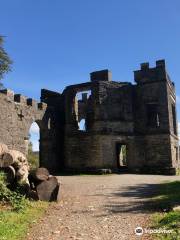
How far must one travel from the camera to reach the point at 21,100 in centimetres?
2045

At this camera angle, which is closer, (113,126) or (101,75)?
(113,126)

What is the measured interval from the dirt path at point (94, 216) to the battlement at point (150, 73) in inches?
507

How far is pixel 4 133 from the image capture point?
18703 millimetres

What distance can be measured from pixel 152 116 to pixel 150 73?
10.3ft

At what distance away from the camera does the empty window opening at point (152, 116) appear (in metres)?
24.6

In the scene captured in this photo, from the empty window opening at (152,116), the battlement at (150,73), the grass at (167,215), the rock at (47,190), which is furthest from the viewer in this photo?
the empty window opening at (152,116)

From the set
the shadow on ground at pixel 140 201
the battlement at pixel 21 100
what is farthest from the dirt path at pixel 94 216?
the battlement at pixel 21 100

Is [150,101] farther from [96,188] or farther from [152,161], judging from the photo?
[96,188]

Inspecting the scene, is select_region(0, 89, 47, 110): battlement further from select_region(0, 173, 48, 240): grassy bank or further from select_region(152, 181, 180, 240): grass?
select_region(152, 181, 180, 240): grass

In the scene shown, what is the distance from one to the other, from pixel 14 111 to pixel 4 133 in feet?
5.20

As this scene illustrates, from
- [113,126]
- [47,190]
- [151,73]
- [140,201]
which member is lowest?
[140,201]

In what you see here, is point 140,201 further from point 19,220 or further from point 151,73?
point 151,73

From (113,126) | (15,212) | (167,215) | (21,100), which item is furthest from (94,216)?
(113,126)

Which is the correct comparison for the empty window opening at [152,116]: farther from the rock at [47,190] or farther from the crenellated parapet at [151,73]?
the rock at [47,190]
